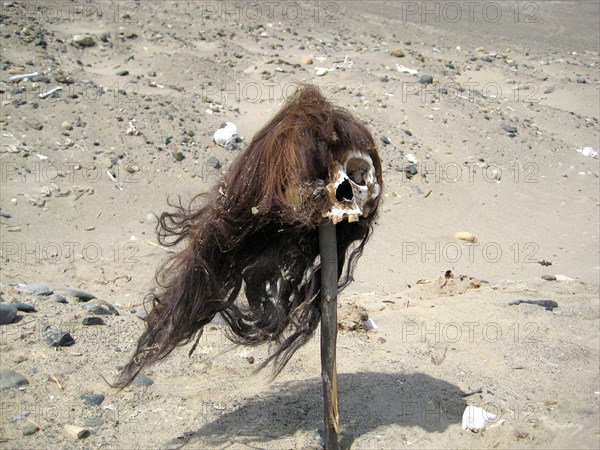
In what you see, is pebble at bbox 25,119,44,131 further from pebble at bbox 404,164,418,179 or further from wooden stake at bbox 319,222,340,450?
wooden stake at bbox 319,222,340,450

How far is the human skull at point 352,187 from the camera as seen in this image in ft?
11.3

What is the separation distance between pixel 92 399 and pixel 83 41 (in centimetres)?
900

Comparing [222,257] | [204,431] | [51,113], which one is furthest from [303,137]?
[51,113]

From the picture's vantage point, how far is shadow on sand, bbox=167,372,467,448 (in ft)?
13.8

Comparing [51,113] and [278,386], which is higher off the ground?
[51,113]

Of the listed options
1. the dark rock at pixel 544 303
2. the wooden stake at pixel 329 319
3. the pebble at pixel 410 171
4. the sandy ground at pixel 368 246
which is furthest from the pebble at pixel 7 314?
the pebble at pixel 410 171

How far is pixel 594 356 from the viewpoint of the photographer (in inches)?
222

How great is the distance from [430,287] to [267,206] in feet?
13.4

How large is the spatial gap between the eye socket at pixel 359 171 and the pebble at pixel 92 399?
2.13 m

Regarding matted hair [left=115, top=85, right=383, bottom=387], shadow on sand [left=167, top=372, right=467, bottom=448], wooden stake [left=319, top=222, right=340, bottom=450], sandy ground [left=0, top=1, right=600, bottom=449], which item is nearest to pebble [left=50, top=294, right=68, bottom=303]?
sandy ground [left=0, top=1, right=600, bottom=449]

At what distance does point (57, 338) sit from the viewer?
477 centimetres

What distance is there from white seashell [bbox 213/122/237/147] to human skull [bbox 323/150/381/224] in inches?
259

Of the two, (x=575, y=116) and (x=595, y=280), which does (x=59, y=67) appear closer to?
(x=595, y=280)

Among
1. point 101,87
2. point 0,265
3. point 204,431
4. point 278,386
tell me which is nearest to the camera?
point 204,431
